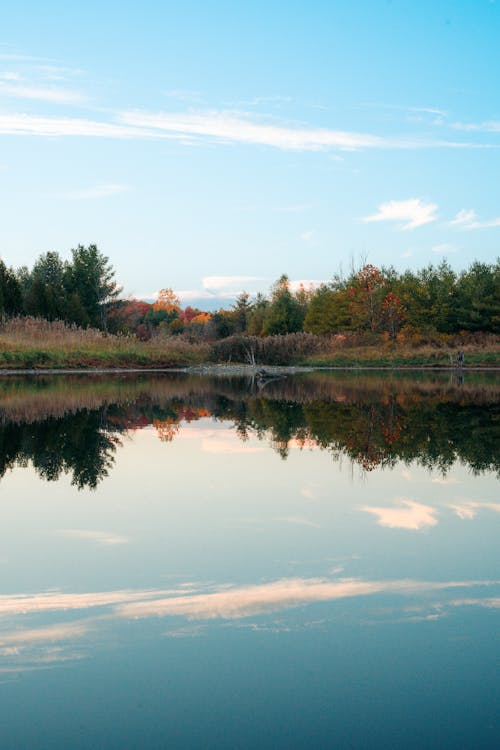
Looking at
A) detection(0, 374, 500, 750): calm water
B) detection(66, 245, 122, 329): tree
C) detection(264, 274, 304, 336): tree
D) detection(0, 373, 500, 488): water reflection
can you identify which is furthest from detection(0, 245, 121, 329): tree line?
detection(0, 374, 500, 750): calm water

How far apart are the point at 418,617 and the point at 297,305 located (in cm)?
7390

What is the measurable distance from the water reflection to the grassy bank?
906cm

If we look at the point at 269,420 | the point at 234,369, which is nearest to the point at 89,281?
the point at 234,369

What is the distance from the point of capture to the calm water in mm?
3824

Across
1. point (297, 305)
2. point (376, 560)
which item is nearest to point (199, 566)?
point (376, 560)

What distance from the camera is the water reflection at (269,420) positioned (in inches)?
469

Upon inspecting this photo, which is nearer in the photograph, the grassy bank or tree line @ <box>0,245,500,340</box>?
the grassy bank

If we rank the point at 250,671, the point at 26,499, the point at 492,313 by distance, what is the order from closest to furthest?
the point at 250,671, the point at 26,499, the point at 492,313

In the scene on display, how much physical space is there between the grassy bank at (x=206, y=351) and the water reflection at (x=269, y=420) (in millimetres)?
9059

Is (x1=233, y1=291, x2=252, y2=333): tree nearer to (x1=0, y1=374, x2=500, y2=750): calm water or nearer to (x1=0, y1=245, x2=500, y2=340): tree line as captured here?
(x1=0, y1=245, x2=500, y2=340): tree line

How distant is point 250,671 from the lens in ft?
14.1

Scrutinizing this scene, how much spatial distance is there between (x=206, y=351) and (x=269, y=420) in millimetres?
32418

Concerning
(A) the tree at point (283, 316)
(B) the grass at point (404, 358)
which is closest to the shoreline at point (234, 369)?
(B) the grass at point (404, 358)

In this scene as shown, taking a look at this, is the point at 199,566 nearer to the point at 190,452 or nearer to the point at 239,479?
the point at 239,479
